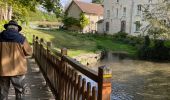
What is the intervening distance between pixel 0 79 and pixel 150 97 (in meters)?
14.8

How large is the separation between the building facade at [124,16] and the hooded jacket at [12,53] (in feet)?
165

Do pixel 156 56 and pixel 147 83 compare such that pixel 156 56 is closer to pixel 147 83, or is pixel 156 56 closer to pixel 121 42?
pixel 121 42

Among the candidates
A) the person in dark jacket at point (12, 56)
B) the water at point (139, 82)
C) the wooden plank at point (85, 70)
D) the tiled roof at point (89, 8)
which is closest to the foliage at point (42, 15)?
the water at point (139, 82)

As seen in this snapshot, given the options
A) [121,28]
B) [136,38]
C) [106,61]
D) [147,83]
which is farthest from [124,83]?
[121,28]

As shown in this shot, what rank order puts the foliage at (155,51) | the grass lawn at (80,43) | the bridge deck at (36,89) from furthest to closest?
the grass lawn at (80,43) → the foliage at (155,51) → the bridge deck at (36,89)

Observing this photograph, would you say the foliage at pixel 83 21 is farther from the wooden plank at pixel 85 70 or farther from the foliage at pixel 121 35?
the wooden plank at pixel 85 70

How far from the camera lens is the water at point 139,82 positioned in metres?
21.0

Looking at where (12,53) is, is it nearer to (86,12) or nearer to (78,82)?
(78,82)

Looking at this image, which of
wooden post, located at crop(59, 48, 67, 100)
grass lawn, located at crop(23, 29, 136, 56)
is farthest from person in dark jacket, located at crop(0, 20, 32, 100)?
grass lawn, located at crop(23, 29, 136, 56)

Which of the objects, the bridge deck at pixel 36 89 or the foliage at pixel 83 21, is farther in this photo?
the foliage at pixel 83 21

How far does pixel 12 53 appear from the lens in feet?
22.5

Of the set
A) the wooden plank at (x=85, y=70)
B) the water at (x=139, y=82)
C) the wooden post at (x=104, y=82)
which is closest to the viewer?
the wooden post at (x=104, y=82)

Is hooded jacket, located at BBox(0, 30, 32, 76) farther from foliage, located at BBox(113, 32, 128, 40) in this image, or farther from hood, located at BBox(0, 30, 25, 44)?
foliage, located at BBox(113, 32, 128, 40)

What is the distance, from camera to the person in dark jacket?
681 centimetres
